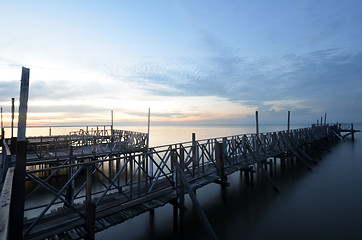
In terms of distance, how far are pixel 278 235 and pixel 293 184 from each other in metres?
6.62

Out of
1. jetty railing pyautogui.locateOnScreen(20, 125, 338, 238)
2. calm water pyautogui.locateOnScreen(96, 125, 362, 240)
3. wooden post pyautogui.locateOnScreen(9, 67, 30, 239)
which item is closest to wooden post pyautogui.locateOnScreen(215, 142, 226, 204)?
jetty railing pyautogui.locateOnScreen(20, 125, 338, 238)

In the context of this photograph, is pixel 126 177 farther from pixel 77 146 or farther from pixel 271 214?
pixel 77 146

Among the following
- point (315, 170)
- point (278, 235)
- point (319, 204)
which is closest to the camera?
point (278, 235)

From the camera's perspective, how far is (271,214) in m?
8.91

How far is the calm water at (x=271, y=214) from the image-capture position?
7.50 m

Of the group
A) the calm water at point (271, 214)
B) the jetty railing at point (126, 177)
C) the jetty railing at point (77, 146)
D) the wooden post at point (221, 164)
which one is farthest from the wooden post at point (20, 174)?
the jetty railing at point (77, 146)

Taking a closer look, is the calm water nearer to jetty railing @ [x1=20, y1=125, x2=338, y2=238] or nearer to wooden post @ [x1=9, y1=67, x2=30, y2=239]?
jetty railing @ [x1=20, y1=125, x2=338, y2=238]

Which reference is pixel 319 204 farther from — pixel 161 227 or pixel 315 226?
pixel 161 227

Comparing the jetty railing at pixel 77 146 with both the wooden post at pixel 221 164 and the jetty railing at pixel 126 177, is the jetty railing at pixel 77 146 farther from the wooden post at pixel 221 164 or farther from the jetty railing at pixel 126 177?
the wooden post at pixel 221 164

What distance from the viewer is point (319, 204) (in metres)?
10.0

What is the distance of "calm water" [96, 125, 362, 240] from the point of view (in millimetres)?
7496

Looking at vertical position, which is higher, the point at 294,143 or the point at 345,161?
the point at 294,143

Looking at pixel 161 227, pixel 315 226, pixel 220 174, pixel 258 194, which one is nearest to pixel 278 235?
pixel 315 226

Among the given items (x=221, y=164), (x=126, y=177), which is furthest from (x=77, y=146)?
(x=221, y=164)
